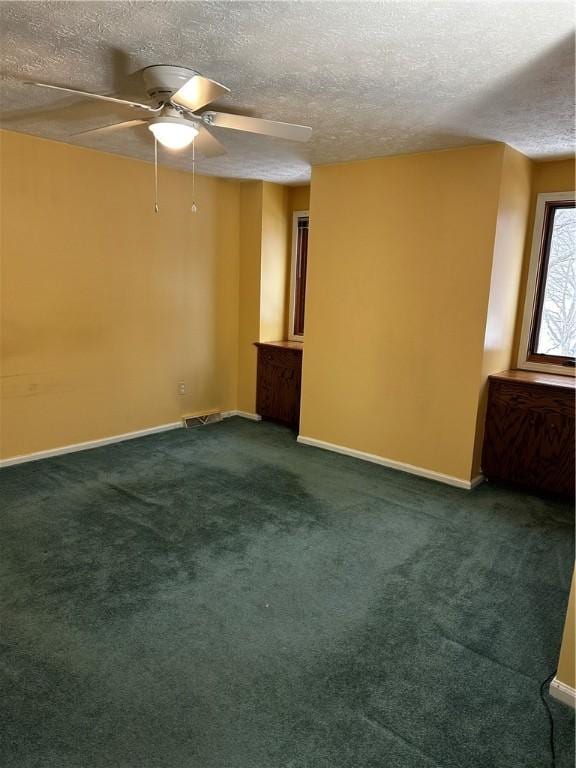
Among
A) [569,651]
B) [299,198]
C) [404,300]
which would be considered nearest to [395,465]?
[404,300]

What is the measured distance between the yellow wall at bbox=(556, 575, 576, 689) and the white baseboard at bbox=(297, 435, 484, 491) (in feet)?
6.83

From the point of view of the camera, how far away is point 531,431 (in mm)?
3898

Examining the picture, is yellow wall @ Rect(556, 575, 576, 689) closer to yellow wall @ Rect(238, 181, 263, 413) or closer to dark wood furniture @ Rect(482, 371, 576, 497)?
dark wood furniture @ Rect(482, 371, 576, 497)

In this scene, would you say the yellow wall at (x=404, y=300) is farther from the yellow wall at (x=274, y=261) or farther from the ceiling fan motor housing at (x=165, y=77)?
the ceiling fan motor housing at (x=165, y=77)

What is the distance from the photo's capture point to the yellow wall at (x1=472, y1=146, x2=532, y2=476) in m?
3.76

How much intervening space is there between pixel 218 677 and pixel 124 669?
38cm

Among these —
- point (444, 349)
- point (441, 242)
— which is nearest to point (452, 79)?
point (441, 242)

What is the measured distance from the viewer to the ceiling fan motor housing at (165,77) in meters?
2.45

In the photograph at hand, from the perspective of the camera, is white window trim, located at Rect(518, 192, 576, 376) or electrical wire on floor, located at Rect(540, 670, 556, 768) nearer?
electrical wire on floor, located at Rect(540, 670, 556, 768)

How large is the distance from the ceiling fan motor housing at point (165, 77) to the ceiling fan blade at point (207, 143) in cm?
23

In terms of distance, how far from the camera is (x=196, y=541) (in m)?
3.09

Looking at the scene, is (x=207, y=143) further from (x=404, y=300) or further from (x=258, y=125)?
(x=404, y=300)

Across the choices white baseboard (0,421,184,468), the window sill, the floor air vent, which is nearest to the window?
the floor air vent

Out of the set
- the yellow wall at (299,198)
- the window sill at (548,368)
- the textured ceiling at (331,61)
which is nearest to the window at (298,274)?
the yellow wall at (299,198)
